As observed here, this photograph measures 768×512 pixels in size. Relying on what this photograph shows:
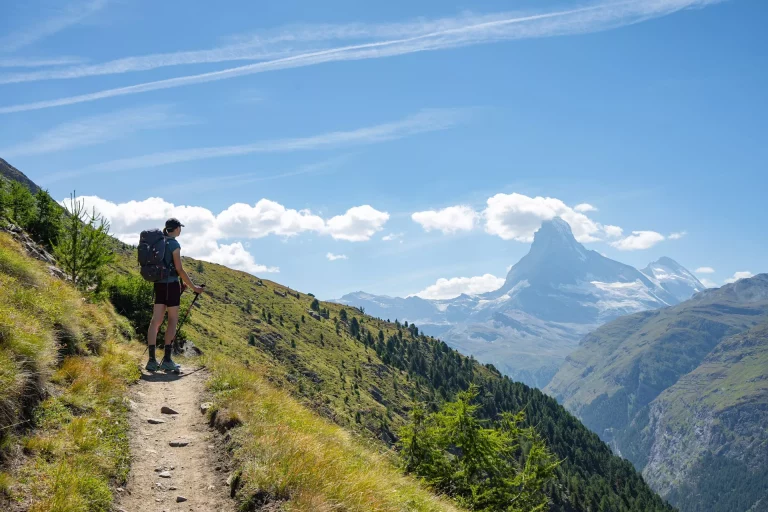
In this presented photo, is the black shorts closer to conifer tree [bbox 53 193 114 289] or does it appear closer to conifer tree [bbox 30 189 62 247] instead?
conifer tree [bbox 53 193 114 289]

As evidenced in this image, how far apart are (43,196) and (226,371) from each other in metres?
26.2

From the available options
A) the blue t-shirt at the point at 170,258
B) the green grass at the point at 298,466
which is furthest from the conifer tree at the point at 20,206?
the green grass at the point at 298,466

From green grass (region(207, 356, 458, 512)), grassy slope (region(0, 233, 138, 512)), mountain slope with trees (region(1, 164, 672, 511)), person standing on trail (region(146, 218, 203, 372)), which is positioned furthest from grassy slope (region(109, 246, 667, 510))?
green grass (region(207, 356, 458, 512))

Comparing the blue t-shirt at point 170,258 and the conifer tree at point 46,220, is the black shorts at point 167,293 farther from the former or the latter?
the conifer tree at point 46,220

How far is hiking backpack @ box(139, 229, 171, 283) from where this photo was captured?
1285cm

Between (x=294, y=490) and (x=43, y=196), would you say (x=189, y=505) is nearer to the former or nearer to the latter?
(x=294, y=490)

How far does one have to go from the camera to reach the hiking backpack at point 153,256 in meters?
12.9

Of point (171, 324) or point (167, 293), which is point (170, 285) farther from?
point (171, 324)

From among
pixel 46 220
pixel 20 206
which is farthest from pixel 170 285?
pixel 20 206

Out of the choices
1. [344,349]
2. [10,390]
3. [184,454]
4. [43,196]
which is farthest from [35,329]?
[344,349]

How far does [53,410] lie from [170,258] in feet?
19.8

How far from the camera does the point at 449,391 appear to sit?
18700cm

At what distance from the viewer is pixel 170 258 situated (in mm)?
Answer: 13211

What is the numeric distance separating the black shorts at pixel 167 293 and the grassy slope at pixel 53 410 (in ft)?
6.88
